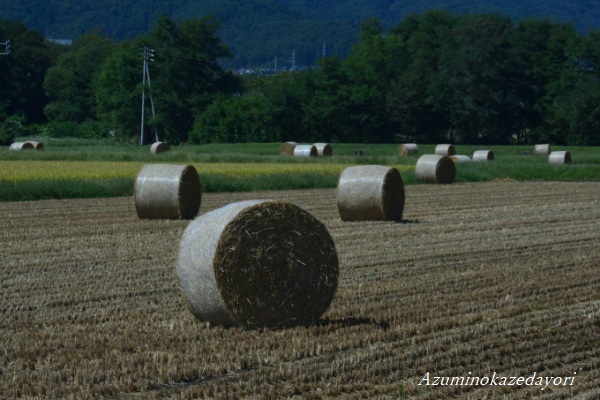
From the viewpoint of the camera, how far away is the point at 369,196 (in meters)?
19.6

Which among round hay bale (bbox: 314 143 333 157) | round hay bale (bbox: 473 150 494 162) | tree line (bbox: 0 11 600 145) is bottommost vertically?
round hay bale (bbox: 473 150 494 162)

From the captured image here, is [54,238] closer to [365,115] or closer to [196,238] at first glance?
[196,238]

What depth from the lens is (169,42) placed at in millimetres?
93750

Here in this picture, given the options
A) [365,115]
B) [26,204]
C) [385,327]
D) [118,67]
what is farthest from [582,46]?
[385,327]

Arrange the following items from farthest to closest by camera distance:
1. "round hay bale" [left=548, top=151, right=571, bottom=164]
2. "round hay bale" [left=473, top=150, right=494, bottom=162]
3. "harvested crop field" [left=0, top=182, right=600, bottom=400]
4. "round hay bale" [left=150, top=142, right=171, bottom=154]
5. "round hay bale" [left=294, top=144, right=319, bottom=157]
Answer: "round hay bale" [left=150, top=142, right=171, bottom=154]
"round hay bale" [left=294, top=144, right=319, bottom=157]
"round hay bale" [left=473, top=150, right=494, bottom=162]
"round hay bale" [left=548, top=151, right=571, bottom=164]
"harvested crop field" [left=0, top=182, right=600, bottom=400]

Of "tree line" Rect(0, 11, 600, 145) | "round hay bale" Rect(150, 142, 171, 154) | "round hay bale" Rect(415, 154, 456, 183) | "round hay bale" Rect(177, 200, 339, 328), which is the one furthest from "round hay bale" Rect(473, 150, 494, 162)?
"round hay bale" Rect(177, 200, 339, 328)

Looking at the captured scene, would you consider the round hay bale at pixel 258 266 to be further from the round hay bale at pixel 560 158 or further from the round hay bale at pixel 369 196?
the round hay bale at pixel 560 158

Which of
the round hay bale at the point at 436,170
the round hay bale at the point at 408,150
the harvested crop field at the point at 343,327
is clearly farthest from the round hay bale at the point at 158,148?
the harvested crop field at the point at 343,327

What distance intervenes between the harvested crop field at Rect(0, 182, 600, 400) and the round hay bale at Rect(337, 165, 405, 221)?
207 cm

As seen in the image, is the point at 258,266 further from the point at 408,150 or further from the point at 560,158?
the point at 408,150

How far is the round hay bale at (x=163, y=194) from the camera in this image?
19875mm

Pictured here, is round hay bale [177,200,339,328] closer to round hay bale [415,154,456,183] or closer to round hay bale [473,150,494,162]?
round hay bale [415,154,456,183]

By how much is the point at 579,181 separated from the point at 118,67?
6382cm

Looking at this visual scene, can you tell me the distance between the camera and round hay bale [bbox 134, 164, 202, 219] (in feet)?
65.2
